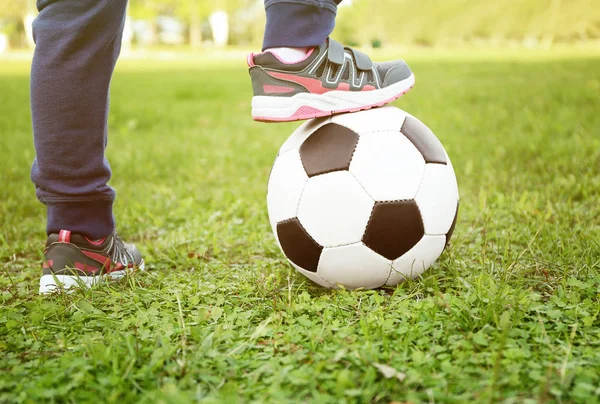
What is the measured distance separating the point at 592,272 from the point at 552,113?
186 inches

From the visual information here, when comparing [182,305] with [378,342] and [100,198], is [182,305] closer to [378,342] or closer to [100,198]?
[100,198]

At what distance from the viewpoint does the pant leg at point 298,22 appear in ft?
7.63

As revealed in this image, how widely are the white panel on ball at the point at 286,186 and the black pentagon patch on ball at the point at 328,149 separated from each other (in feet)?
0.14

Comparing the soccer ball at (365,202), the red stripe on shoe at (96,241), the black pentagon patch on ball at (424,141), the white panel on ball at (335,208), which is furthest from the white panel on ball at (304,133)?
the red stripe on shoe at (96,241)

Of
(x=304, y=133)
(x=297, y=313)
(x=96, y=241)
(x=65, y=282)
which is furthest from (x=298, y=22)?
(x=65, y=282)

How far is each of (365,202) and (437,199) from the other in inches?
12.6

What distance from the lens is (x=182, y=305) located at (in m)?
2.25

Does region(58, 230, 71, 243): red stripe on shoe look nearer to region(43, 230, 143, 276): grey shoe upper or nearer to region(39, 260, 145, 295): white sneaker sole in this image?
region(43, 230, 143, 276): grey shoe upper

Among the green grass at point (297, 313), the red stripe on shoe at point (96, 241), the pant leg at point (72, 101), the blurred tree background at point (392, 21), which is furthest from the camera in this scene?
the blurred tree background at point (392, 21)

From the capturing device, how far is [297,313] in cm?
211

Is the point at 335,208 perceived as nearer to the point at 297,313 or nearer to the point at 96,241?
the point at 297,313

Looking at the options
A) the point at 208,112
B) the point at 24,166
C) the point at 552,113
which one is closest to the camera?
the point at 24,166

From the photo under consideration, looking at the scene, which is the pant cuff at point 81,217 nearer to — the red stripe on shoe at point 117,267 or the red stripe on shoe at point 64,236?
the red stripe on shoe at point 64,236

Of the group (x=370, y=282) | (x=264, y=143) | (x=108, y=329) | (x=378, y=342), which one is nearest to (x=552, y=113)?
(x=264, y=143)
